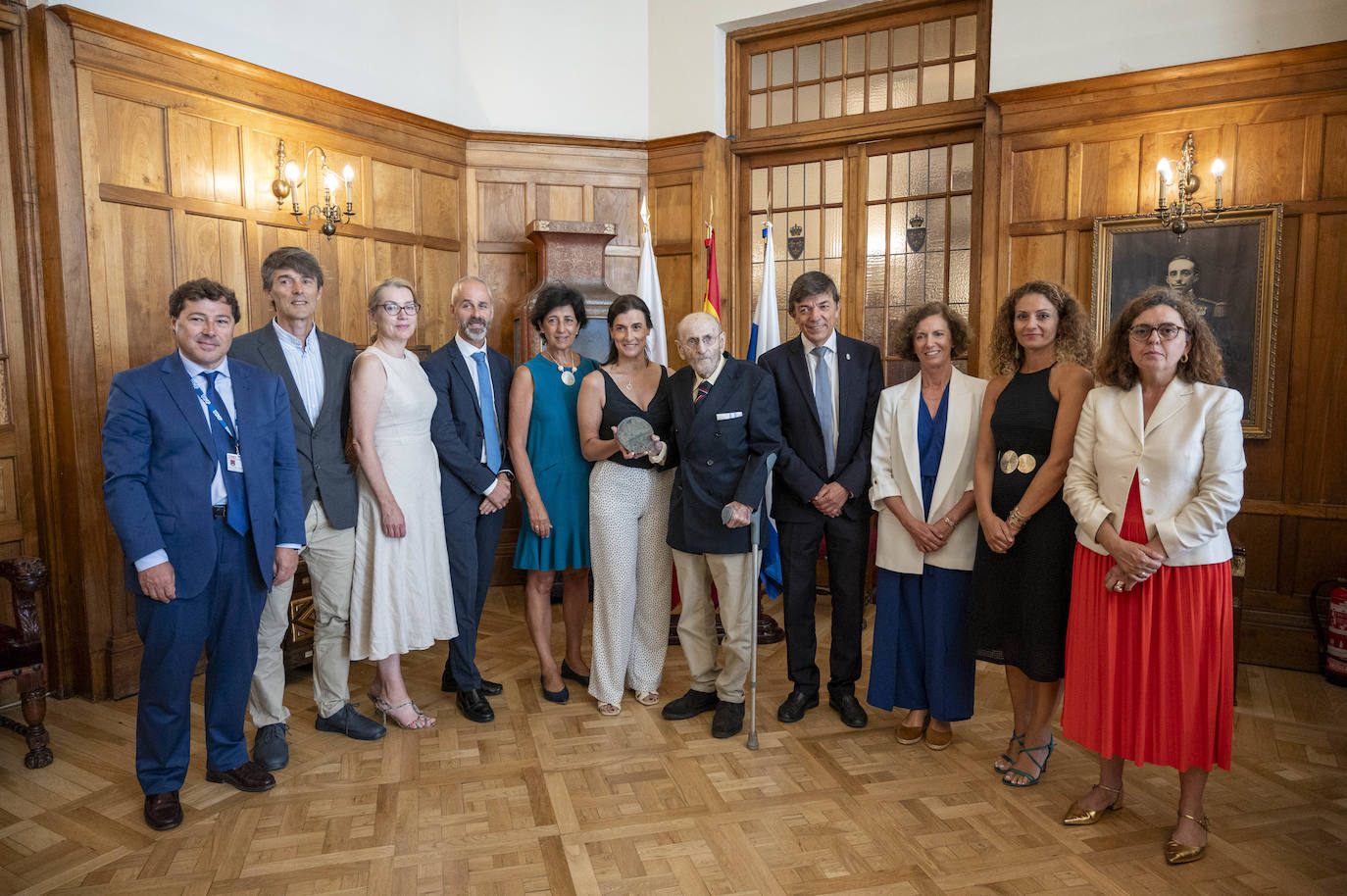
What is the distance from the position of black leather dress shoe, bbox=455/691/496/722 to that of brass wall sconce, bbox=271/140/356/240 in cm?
267

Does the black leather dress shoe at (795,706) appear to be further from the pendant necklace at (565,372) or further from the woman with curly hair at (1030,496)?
the pendant necklace at (565,372)

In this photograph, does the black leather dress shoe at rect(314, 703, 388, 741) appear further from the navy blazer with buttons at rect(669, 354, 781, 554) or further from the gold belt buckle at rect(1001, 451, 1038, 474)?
the gold belt buckle at rect(1001, 451, 1038, 474)

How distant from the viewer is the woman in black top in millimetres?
3461

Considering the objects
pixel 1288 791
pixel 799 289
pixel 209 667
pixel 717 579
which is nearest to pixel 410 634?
pixel 209 667

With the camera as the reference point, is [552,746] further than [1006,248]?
No

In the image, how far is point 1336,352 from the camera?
13.9 feet

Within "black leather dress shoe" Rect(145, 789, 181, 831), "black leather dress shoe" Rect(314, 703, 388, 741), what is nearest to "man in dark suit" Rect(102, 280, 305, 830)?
"black leather dress shoe" Rect(145, 789, 181, 831)

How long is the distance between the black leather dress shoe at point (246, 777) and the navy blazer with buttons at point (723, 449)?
169 centimetres

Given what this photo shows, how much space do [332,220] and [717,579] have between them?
305cm

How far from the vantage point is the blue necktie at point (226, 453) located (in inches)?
111

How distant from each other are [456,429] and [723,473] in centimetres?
111

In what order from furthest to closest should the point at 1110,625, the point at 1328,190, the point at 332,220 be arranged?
1. the point at 332,220
2. the point at 1328,190
3. the point at 1110,625

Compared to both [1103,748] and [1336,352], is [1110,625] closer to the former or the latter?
[1103,748]

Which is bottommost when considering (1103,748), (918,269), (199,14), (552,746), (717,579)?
(552,746)
